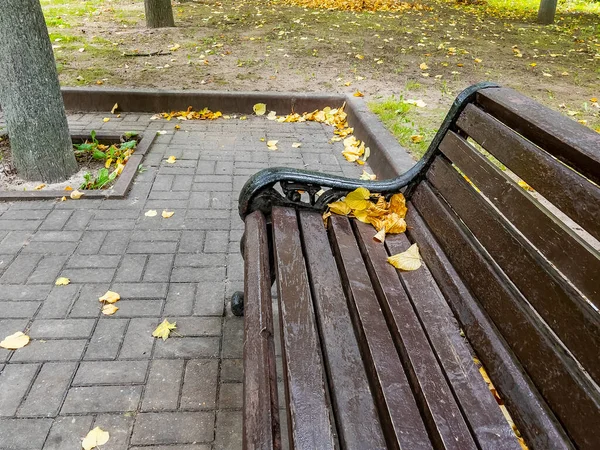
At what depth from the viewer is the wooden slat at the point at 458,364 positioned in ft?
3.90

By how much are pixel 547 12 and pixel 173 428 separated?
11.9 m

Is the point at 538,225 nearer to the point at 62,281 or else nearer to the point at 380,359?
the point at 380,359

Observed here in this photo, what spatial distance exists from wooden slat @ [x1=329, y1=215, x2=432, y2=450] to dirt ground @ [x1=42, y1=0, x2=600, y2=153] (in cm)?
279

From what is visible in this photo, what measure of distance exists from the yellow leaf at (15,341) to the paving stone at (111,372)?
1.07ft

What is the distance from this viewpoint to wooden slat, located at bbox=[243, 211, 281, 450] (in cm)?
114

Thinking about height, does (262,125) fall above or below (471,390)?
below

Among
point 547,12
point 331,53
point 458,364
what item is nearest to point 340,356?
point 458,364

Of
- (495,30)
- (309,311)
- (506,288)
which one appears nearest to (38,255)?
(309,311)

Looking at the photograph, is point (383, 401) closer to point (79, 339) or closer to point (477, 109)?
point (477, 109)

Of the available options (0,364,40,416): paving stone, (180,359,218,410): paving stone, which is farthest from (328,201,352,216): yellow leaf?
(0,364,40,416): paving stone

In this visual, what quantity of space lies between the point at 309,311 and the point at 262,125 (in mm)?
3699

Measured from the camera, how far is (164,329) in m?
2.31

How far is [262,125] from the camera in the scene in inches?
197

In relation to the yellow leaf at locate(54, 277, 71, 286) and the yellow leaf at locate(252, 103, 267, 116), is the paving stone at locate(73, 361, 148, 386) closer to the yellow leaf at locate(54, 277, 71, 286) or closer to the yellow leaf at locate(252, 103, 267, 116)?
the yellow leaf at locate(54, 277, 71, 286)
